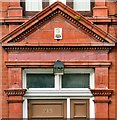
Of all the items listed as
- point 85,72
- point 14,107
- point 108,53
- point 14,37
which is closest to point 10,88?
point 14,107

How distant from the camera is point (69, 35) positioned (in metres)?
8.43

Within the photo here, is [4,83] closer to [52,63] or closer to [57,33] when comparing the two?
[52,63]

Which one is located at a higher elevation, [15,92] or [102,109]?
[15,92]

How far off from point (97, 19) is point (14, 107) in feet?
7.93

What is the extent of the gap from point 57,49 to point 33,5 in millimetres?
1054

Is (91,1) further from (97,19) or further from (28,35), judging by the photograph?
(28,35)

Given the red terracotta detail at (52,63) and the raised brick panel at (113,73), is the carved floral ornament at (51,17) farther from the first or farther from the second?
the red terracotta detail at (52,63)

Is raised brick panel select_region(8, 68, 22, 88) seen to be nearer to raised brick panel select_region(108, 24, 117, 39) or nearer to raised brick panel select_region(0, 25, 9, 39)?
raised brick panel select_region(0, 25, 9, 39)

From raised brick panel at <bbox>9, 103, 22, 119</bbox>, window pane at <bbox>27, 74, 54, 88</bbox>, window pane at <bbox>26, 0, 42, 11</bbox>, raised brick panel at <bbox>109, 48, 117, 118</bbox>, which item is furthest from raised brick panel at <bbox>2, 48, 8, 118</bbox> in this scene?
raised brick panel at <bbox>109, 48, 117, 118</bbox>

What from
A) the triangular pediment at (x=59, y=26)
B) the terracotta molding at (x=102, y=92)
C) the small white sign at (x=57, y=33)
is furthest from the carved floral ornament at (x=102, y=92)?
A: the small white sign at (x=57, y=33)

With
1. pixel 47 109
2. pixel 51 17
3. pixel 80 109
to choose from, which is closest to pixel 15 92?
pixel 47 109

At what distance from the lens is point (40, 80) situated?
8633 millimetres

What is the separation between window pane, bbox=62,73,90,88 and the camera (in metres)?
8.61

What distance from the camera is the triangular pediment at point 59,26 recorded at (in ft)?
27.3
